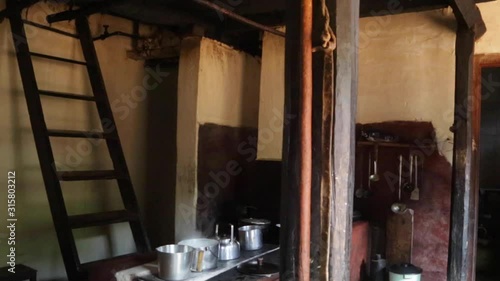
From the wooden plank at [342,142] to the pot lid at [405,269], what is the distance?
1.89 meters

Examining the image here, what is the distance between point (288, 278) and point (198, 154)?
213 cm

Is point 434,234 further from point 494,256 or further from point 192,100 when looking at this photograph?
point 494,256

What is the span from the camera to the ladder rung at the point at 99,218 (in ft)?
7.81

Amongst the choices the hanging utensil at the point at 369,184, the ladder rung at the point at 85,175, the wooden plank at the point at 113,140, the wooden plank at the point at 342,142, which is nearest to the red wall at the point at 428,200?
the hanging utensil at the point at 369,184

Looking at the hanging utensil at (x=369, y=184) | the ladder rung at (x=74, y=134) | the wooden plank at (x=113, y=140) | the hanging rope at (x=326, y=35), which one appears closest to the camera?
the hanging rope at (x=326, y=35)

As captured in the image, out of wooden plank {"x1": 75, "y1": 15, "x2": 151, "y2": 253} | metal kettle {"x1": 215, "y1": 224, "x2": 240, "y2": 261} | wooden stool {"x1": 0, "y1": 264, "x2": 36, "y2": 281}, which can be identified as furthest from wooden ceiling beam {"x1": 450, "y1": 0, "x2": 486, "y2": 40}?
wooden stool {"x1": 0, "y1": 264, "x2": 36, "y2": 281}

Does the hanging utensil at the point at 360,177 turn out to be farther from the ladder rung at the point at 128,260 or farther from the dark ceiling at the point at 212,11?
the ladder rung at the point at 128,260

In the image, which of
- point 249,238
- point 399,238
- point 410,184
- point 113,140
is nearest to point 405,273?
point 399,238

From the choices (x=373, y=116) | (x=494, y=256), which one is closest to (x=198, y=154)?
(x=373, y=116)

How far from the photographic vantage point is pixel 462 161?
9.21 ft

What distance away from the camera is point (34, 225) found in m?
2.97

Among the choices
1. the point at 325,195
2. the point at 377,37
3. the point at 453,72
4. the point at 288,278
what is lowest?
the point at 288,278

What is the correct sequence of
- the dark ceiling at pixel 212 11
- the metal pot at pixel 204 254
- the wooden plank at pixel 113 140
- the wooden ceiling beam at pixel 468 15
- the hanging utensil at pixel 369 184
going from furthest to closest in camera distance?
the hanging utensil at pixel 369 184 < the dark ceiling at pixel 212 11 < the wooden plank at pixel 113 140 < the wooden ceiling beam at pixel 468 15 < the metal pot at pixel 204 254

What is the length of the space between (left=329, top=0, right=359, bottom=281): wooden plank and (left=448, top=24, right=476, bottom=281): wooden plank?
1.89 m
